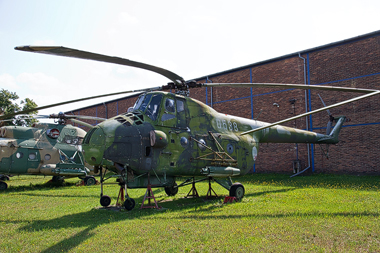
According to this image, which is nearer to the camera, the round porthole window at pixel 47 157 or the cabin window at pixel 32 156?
the cabin window at pixel 32 156

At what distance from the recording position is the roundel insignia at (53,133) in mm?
18016

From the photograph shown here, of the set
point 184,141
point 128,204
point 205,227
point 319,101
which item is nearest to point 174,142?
point 184,141

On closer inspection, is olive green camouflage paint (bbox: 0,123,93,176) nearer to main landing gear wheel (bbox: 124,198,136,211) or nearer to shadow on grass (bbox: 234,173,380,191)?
main landing gear wheel (bbox: 124,198,136,211)

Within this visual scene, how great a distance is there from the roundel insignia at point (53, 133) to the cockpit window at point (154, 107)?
1130cm

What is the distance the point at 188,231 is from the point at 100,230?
2.08 meters

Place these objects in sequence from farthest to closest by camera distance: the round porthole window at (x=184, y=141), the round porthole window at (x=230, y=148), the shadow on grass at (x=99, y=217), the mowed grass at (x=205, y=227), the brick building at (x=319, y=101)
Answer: the brick building at (x=319, y=101) → the round porthole window at (x=230, y=148) → the round porthole window at (x=184, y=141) → the shadow on grass at (x=99, y=217) → the mowed grass at (x=205, y=227)

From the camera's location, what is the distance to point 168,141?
9.57m

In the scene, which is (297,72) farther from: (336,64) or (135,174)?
(135,174)

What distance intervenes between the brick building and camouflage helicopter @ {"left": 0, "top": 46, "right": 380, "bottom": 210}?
24.5ft

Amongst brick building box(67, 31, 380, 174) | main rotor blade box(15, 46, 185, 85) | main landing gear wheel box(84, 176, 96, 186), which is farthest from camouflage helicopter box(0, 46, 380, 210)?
main landing gear wheel box(84, 176, 96, 186)

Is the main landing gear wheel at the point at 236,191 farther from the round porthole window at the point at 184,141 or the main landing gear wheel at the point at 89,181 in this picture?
the main landing gear wheel at the point at 89,181

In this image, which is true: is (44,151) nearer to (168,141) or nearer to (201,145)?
(168,141)

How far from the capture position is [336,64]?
66.9 feet

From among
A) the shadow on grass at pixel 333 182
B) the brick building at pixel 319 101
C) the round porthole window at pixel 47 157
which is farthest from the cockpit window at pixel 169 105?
the round porthole window at pixel 47 157
